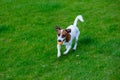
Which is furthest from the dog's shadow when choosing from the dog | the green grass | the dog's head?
the dog's head

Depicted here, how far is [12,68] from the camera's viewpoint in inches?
426

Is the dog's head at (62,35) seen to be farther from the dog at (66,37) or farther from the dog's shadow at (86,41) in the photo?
the dog's shadow at (86,41)

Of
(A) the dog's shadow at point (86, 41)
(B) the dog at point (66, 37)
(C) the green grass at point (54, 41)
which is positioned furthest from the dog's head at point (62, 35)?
(A) the dog's shadow at point (86, 41)

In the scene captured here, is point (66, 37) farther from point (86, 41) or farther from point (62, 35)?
point (86, 41)

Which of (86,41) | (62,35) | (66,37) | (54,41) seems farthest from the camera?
(54,41)

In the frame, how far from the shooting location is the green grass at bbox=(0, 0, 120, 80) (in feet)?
33.2

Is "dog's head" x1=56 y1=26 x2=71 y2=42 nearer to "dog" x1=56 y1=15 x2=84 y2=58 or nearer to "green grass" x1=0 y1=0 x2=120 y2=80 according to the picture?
"dog" x1=56 y1=15 x2=84 y2=58

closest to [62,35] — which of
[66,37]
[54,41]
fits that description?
[66,37]

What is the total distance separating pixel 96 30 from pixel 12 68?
3.89 m

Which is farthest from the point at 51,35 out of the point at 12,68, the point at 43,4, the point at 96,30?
the point at 43,4

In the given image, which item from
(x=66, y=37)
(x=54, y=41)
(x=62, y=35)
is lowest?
(x=54, y=41)

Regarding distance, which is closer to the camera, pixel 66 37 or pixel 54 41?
pixel 66 37

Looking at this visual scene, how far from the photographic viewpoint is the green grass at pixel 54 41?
10133mm

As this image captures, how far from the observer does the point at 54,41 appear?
41.2 ft
